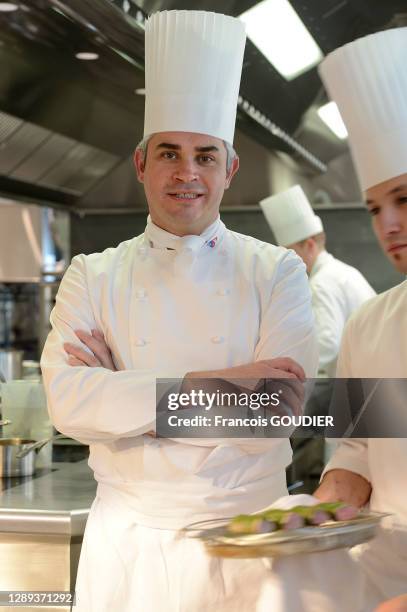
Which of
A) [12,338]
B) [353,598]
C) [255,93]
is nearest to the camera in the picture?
[353,598]

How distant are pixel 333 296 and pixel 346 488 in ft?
7.44

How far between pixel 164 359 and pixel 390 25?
2.79ft

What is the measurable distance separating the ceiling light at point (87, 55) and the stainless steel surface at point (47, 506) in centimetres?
127

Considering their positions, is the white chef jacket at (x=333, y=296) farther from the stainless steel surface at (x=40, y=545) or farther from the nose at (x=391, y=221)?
the nose at (x=391, y=221)

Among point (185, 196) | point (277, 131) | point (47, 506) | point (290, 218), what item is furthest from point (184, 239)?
point (290, 218)

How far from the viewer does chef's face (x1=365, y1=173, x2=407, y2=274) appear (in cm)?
127

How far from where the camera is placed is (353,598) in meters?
1.16

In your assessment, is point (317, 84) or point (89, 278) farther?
point (317, 84)

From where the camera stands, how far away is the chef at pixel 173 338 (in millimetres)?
1538

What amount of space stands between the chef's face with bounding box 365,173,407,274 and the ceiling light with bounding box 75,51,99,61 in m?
1.58

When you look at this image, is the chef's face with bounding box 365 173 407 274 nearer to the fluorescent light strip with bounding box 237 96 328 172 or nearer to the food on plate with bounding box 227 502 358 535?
the food on plate with bounding box 227 502 358 535

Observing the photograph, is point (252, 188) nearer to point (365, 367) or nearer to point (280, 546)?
point (365, 367)

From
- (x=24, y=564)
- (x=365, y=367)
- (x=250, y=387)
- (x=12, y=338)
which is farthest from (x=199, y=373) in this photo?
(x=12, y=338)

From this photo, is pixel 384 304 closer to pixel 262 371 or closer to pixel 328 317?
pixel 262 371
